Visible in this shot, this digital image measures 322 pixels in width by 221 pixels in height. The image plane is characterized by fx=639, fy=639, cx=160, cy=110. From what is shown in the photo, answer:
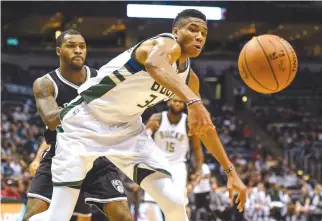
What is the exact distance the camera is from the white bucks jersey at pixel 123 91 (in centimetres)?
396

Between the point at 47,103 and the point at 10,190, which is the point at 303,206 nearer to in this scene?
the point at 10,190

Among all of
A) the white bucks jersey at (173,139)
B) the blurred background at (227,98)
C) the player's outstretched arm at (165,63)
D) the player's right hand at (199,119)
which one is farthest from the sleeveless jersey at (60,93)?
the blurred background at (227,98)

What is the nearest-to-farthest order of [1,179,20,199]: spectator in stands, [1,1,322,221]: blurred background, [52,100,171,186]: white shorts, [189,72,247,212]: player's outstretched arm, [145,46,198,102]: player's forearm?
[145,46,198,102]: player's forearm
[189,72,247,212]: player's outstretched arm
[52,100,171,186]: white shorts
[1,179,20,199]: spectator in stands
[1,1,322,221]: blurred background

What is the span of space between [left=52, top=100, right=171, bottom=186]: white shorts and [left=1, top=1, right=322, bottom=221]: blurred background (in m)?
5.53

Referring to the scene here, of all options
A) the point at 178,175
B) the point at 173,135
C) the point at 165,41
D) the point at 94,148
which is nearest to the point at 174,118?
the point at 173,135

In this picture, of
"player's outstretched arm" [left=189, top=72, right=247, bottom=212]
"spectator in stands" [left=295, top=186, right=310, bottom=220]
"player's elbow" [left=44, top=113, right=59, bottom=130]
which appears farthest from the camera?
"spectator in stands" [left=295, top=186, right=310, bottom=220]

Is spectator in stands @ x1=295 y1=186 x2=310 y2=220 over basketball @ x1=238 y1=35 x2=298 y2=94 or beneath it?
beneath

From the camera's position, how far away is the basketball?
4656mm

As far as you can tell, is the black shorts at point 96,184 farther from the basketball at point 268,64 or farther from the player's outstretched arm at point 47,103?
the basketball at point 268,64

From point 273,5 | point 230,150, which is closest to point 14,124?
point 230,150

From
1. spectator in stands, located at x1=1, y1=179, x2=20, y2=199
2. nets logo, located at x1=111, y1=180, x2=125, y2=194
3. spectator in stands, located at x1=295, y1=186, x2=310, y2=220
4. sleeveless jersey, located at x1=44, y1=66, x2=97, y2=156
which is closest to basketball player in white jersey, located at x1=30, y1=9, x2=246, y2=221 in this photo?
nets logo, located at x1=111, y1=180, x2=125, y2=194

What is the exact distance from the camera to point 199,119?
3.22 meters

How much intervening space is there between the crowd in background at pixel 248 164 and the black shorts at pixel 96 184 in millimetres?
2763

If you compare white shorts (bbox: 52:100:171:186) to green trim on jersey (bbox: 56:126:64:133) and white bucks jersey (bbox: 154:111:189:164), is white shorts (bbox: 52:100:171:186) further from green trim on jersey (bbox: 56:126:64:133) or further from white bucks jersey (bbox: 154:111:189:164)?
white bucks jersey (bbox: 154:111:189:164)
